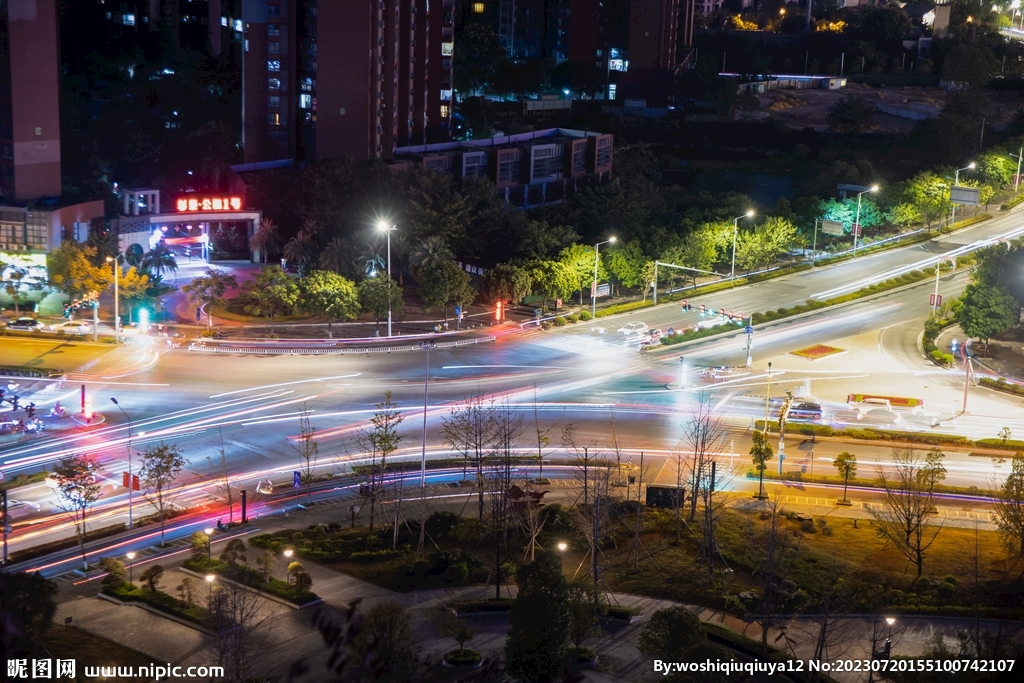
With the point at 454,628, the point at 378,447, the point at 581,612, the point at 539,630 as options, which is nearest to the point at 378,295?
the point at 378,447

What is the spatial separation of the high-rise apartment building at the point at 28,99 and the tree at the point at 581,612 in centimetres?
6802

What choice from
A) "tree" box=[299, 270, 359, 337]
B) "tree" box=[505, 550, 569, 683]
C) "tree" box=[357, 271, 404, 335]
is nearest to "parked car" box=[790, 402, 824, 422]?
"tree" box=[357, 271, 404, 335]

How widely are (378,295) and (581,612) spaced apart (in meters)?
45.5

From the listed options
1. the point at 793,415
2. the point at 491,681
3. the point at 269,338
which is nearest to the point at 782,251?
the point at 793,415

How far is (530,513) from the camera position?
2052 inches

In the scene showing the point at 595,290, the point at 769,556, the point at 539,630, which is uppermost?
the point at 595,290

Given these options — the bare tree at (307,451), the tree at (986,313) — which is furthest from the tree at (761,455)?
the tree at (986,313)

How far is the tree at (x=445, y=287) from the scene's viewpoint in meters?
88.8

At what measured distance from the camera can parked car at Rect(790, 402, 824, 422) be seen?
73125 mm

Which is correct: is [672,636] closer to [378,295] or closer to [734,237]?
[378,295]

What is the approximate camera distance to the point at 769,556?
147 ft

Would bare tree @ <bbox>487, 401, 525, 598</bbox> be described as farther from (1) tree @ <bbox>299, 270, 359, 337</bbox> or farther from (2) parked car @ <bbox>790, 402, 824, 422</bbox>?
(1) tree @ <bbox>299, 270, 359, 337</bbox>

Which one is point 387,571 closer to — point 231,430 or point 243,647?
point 243,647

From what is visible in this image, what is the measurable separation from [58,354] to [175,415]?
15.0 m
